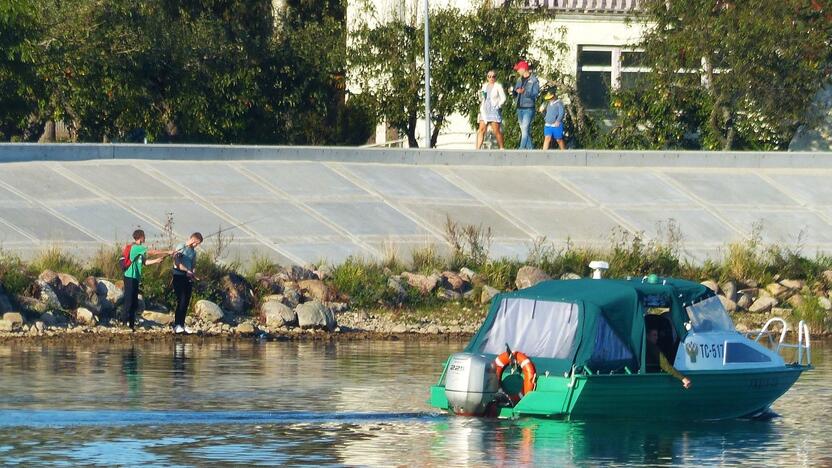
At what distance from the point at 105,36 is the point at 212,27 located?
4596 mm

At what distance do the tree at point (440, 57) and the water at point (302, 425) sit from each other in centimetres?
→ 2157

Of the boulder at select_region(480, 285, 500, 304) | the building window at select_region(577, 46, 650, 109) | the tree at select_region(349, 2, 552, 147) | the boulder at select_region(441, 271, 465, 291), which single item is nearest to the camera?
the boulder at select_region(480, 285, 500, 304)

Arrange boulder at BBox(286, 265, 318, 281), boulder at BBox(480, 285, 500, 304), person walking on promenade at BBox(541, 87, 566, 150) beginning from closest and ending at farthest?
boulder at BBox(286, 265, 318, 281)
boulder at BBox(480, 285, 500, 304)
person walking on promenade at BBox(541, 87, 566, 150)

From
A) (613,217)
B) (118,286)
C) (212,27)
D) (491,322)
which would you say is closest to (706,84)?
(613,217)

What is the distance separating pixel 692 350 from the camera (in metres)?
21.2

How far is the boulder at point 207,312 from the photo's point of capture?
29.5 metres

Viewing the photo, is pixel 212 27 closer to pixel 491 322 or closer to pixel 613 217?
pixel 613 217

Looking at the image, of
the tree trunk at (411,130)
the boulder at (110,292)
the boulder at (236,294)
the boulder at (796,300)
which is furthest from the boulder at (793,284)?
the tree trunk at (411,130)

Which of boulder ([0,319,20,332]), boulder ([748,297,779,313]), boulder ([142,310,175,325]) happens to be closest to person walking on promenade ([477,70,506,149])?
boulder ([748,297,779,313])

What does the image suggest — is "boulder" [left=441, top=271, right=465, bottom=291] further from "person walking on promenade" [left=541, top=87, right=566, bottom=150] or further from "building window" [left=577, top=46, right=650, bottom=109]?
"building window" [left=577, top=46, right=650, bottom=109]

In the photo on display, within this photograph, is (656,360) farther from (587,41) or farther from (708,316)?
(587,41)

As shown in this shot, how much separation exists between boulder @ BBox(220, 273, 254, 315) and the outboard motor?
34.9 ft

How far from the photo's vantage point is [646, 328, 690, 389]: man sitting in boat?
20781 millimetres

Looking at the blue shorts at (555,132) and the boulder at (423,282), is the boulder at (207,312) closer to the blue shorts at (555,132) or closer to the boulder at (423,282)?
the boulder at (423,282)
